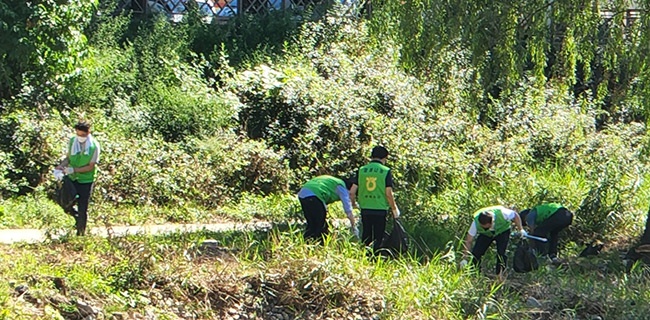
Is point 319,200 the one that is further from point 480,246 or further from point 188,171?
point 188,171

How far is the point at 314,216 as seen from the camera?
1034 cm

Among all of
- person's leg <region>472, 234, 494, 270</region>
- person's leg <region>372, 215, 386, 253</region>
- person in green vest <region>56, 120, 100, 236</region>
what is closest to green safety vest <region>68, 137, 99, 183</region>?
person in green vest <region>56, 120, 100, 236</region>

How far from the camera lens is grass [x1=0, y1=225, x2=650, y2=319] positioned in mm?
8219

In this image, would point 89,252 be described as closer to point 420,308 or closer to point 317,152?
point 420,308

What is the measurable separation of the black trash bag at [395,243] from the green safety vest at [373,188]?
0.96 ft

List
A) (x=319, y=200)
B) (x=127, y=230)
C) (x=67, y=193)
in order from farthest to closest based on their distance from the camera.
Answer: (x=319, y=200), (x=67, y=193), (x=127, y=230)

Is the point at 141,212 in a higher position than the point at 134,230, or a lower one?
lower

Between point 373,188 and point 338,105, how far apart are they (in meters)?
6.51

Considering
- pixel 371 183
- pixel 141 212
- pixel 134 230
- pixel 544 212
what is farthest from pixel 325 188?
pixel 141 212

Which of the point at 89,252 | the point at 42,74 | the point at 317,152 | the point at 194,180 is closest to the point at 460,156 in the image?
the point at 317,152

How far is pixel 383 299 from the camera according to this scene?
8781 mm

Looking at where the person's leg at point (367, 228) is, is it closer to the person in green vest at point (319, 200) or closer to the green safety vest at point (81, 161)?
the person in green vest at point (319, 200)

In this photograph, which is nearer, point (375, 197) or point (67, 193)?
point (67, 193)

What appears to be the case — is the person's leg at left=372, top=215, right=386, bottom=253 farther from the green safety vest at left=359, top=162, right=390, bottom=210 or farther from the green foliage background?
the green foliage background
